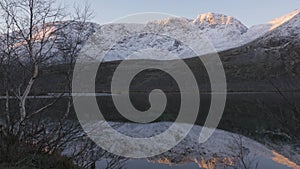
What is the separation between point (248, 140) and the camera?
890 inches

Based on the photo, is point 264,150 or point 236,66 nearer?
point 264,150

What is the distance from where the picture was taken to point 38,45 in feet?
33.2

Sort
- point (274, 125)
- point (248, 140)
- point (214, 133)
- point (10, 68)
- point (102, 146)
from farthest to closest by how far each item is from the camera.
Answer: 1. point (274, 125)
2. point (214, 133)
3. point (248, 140)
4. point (102, 146)
5. point (10, 68)

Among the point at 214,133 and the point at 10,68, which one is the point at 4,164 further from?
the point at 214,133

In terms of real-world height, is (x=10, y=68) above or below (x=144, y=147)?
above

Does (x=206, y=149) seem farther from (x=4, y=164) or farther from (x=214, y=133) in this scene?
(x=4, y=164)

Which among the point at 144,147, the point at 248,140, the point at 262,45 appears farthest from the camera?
the point at 262,45

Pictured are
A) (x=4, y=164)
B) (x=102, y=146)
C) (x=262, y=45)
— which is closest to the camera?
(x=4, y=164)

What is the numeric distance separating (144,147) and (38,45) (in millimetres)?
10471

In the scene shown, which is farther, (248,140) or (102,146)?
(248,140)

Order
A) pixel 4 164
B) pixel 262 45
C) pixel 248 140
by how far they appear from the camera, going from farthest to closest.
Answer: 1. pixel 262 45
2. pixel 248 140
3. pixel 4 164

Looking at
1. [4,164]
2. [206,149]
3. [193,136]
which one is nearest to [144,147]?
[206,149]

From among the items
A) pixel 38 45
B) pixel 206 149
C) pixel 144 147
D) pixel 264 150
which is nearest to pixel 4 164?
pixel 38 45

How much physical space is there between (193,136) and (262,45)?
177856 mm
